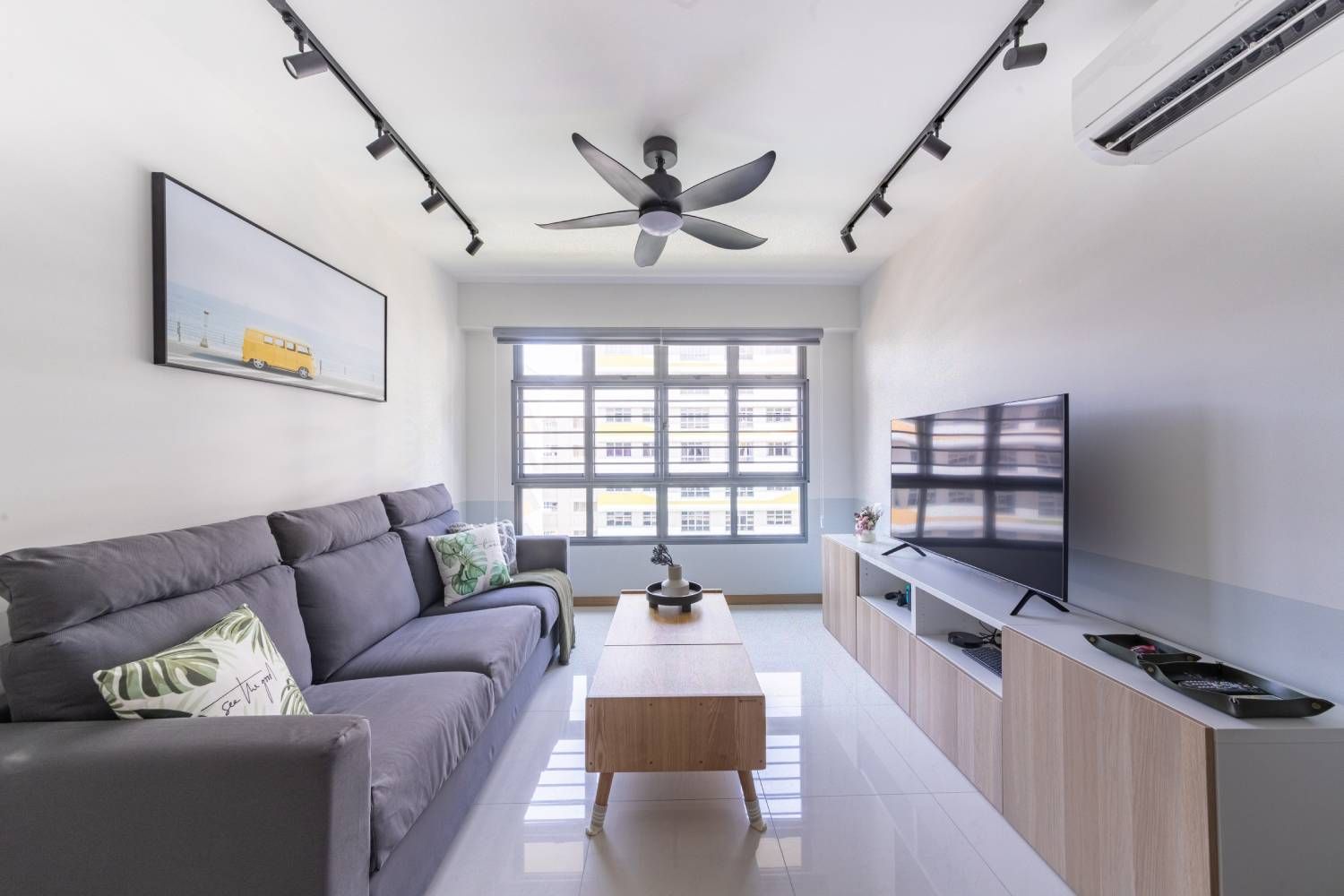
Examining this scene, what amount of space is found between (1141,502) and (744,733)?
156 centimetres

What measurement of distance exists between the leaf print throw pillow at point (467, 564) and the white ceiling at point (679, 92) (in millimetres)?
1914

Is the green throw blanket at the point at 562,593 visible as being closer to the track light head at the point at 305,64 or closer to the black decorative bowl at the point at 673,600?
the black decorative bowl at the point at 673,600

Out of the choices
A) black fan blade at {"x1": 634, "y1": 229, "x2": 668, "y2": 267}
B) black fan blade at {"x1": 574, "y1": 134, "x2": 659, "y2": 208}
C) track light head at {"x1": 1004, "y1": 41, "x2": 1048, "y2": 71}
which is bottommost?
black fan blade at {"x1": 634, "y1": 229, "x2": 668, "y2": 267}

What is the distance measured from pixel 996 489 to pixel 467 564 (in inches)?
104

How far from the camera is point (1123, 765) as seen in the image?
1398 mm

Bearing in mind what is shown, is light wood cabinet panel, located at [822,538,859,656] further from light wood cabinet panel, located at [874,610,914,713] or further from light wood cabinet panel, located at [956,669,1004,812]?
light wood cabinet panel, located at [956,669,1004,812]

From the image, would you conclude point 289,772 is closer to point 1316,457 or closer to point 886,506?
point 1316,457

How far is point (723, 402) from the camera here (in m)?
4.74

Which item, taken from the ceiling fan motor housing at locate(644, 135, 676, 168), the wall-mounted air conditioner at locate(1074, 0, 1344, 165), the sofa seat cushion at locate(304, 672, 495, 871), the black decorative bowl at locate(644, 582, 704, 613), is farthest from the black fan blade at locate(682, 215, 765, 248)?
the sofa seat cushion at locate(304, 672, 495, 871)

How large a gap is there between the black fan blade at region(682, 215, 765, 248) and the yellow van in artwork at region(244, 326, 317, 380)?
1829mm

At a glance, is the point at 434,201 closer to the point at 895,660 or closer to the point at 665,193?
the point at 665,193

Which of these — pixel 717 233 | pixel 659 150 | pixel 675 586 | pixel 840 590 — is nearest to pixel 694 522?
pixel 840 590

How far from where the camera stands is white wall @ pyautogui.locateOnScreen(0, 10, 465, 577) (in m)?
1.43

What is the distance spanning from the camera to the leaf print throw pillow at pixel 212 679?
4.03 feet
